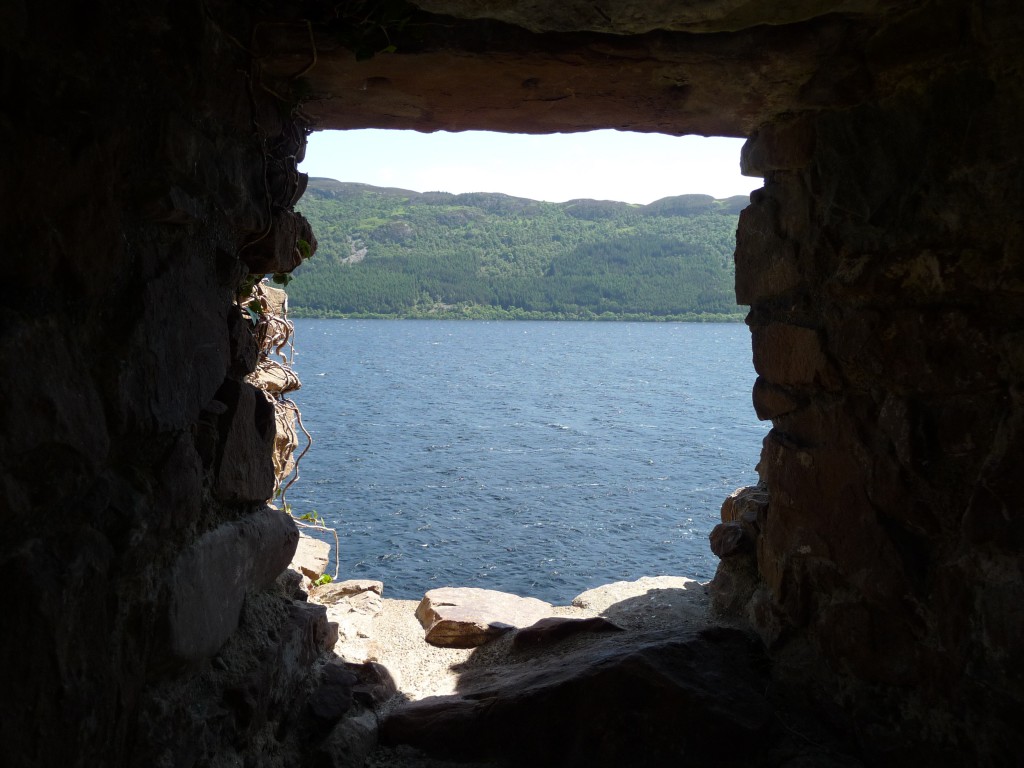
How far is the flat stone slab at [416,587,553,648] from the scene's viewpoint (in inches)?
123

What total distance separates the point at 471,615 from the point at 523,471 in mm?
11434

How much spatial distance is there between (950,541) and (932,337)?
431 mm

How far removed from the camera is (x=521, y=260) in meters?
69.9

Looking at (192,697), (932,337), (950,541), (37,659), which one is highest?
(932,337)

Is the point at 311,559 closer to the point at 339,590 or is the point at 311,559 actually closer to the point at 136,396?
the point at 339,590

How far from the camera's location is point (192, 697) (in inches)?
62.0

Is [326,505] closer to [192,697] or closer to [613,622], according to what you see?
[613,622]

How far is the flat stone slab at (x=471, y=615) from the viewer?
3.13 meters

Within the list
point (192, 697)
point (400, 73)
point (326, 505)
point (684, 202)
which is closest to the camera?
point (192, 697)

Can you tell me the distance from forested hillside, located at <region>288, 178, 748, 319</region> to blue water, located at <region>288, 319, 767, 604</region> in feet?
72.5

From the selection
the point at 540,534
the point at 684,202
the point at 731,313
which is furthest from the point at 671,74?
the point at 684,202

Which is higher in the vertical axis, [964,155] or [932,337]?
[964,155]

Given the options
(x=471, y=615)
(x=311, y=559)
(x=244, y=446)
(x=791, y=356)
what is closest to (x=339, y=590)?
(x=311, y=559)

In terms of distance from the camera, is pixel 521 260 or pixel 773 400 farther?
pixel 521 260
